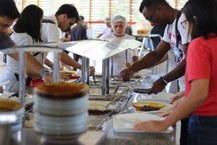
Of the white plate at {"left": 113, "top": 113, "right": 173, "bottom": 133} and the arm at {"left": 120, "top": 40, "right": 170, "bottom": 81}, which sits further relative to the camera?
the arm at {"left": 120, "top": 40, "right": 170, "bottom": 81}

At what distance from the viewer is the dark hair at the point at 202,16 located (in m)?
1.43

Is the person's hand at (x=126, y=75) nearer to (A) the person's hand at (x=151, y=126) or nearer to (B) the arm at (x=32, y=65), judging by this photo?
A: (B) the arm at (x=32, y=65)

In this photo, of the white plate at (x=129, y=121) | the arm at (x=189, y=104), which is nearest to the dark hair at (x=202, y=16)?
the arm at (x=189, y=104)

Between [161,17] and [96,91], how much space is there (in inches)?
25.8

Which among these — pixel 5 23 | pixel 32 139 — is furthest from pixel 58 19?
pixel 32 139

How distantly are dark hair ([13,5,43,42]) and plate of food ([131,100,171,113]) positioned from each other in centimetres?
132

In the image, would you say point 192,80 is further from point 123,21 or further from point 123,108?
point 123,21

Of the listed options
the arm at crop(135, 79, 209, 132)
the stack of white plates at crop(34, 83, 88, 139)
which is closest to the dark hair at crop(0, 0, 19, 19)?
the arm at crop(135, 79, 209, 132)

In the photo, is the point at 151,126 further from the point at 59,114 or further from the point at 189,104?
the point at 59,114

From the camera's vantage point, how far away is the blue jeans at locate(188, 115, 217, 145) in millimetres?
1464

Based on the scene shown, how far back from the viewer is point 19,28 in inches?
110

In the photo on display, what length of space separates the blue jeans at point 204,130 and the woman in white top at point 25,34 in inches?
60.4

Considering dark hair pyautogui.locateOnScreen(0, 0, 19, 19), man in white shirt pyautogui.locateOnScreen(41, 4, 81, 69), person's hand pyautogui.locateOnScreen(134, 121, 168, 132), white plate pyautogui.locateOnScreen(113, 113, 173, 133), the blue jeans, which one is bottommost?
the blue jeans

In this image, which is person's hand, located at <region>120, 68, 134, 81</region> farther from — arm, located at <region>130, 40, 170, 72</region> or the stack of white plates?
the stack of white plates
